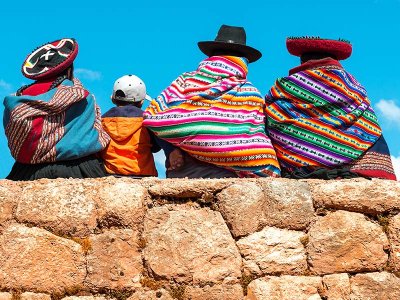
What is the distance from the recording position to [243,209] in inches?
182

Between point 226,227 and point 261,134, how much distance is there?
3.16 ft

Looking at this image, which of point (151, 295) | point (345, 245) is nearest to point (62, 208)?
point (151, 295)

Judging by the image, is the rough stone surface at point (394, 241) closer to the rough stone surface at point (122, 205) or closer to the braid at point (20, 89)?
the rough stone surface at point (122, 205)

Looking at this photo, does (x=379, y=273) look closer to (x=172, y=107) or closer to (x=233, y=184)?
(x=233, y=184)

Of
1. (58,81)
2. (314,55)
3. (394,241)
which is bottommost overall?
(394,241)

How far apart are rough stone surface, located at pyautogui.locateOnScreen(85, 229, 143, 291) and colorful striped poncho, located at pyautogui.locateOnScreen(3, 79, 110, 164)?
2.76 feet

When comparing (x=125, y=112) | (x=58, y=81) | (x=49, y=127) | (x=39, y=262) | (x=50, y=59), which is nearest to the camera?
(x=39, y=262)

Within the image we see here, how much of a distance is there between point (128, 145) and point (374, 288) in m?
1.92

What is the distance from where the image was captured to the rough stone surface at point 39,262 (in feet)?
15.0

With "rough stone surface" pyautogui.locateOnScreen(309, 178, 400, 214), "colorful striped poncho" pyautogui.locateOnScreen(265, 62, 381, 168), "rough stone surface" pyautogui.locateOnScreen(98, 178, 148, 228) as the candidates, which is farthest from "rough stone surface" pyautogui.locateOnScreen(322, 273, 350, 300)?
"rough stone surface" pyautogui.locateOnScreen(98, 178, 148, 228)

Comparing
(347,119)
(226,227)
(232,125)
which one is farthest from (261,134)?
(226,227)

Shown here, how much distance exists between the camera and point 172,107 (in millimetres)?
5375

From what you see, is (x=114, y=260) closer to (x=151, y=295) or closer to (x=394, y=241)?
(x=151, y=295)

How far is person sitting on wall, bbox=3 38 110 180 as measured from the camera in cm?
523
